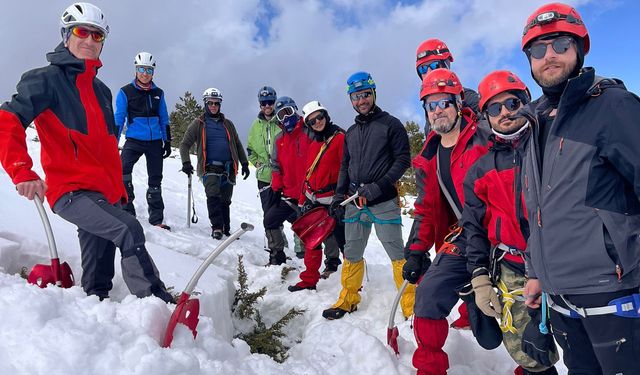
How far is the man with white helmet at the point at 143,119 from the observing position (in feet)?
25.8

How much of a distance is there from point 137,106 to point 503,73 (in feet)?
21.2

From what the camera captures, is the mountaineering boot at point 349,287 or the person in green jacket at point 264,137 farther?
the person in green jacket at point 264,137

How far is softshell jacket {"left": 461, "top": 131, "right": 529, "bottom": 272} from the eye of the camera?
310cm

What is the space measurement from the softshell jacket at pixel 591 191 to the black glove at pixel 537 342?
64 centimetres

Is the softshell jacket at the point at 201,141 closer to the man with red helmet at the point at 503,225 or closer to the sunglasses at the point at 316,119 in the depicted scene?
the sunglasses at the point at 316,119

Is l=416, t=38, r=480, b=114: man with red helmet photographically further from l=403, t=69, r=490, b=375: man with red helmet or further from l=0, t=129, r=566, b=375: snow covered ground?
l=0, t=129, r=566, b=375: snow covered ground

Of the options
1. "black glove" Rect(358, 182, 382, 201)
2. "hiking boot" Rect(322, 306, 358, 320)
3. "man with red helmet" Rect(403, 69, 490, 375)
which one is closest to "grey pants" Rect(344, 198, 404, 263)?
"black glove" Rect(358, 182, 382, 201)

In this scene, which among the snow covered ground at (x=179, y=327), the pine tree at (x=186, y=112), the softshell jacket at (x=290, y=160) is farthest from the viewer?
the pine tree at (x=186, y=112)

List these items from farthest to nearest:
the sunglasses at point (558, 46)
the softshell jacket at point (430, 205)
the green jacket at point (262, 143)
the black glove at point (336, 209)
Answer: the green jacket at point (262, 143)
the black glove at point (336, 209)
the softshell jacket at point (430, 205)
the sunglasses at point (558, 46)

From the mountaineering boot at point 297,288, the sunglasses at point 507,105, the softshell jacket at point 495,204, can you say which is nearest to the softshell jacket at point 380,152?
the mountaineering boot at point 297,288

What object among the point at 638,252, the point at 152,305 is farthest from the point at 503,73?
the point at 152,305

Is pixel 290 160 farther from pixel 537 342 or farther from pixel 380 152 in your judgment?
pixel 537 342

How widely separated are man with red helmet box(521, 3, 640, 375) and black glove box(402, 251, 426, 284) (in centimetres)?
166

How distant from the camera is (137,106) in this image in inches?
311
